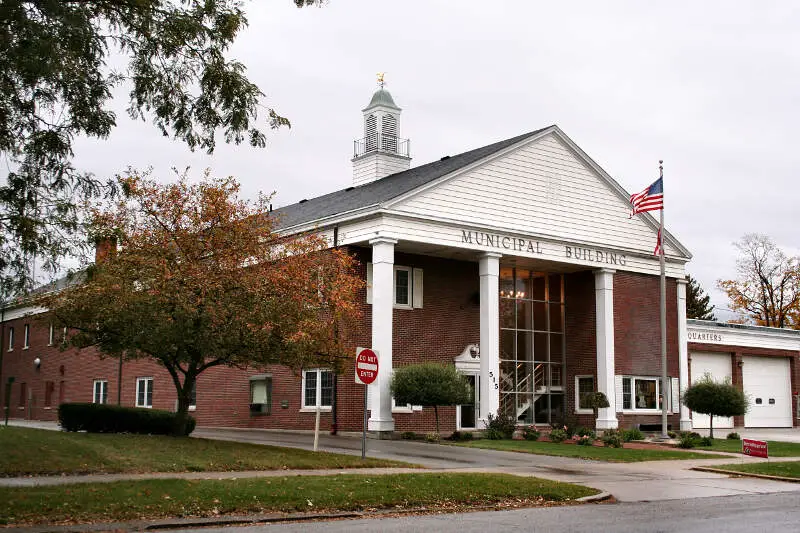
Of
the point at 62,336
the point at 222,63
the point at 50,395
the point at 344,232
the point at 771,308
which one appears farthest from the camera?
the point at 771,308

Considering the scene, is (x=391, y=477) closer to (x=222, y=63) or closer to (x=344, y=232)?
(x=222, y=63)

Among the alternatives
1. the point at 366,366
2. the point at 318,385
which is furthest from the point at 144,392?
the point at 366,366

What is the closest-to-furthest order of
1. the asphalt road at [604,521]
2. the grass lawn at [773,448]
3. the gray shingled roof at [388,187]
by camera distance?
the asphalt road at [604,521]
the grass lawn at [773,448]
the gray shingled roof at [388,187]

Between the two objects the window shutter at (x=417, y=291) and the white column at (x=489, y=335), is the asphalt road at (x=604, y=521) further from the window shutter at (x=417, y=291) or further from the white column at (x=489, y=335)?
the window shutter at (x=417, y=291)

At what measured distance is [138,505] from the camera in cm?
1281

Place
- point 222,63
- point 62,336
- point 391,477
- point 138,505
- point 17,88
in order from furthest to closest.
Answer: point 62,336 < point 391,477 < point 222,63 < point 17,88 < point 138,505

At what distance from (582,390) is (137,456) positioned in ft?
78.0

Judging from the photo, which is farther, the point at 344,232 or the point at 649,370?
the point at 649,370

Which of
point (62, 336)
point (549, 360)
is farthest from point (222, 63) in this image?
point (549, 360)

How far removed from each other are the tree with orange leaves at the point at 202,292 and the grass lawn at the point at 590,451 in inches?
272

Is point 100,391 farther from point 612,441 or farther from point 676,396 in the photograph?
point 612,441

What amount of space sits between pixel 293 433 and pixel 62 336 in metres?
10.8

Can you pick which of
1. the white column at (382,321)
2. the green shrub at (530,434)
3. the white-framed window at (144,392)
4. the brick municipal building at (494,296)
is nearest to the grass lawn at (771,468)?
the green shrub at (530,434)

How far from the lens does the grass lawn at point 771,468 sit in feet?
71.1
